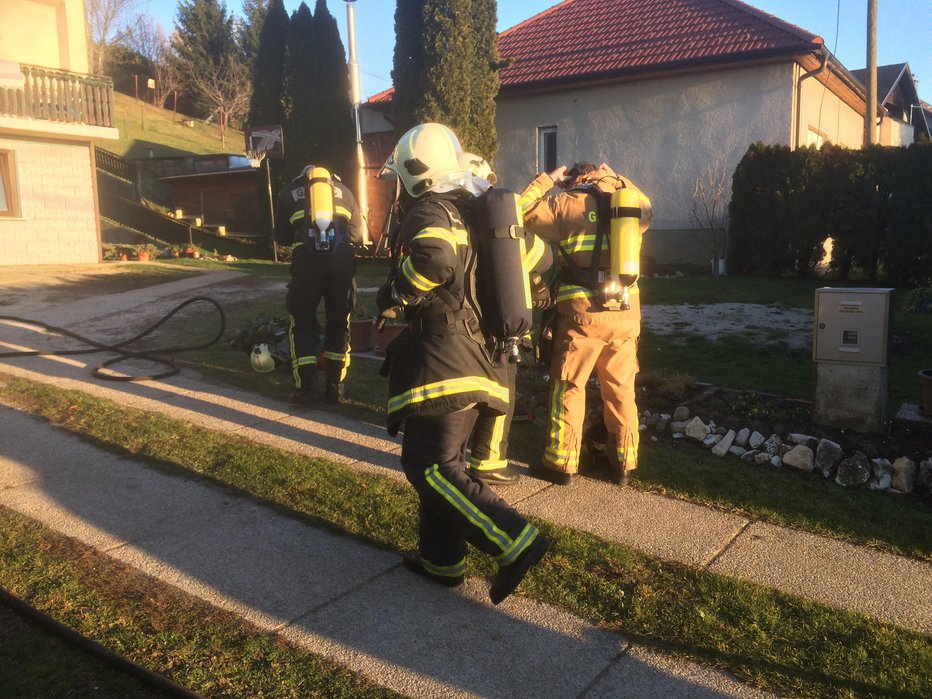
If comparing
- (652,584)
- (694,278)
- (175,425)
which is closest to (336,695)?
(652,584)

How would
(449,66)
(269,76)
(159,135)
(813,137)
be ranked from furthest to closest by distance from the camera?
(159,135), (269,76), (813,137), (449,66)

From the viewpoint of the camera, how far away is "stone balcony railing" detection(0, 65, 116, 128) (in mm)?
16625

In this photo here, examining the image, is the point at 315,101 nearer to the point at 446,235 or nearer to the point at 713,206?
the point at 713,206

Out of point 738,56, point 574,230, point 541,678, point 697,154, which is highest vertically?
point 738,56

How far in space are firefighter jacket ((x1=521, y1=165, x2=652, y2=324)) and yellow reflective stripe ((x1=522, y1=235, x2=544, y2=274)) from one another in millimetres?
653

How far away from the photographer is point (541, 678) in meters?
2.74

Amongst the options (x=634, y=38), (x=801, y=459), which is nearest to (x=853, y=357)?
(x=801, y=459)

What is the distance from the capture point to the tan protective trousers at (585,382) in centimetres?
446

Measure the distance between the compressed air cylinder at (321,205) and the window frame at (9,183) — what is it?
1371 cm

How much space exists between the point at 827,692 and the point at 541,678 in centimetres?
96

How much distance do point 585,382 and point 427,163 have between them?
1.69 m

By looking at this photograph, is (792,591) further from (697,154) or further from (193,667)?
(697,154)

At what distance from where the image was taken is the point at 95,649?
286cm

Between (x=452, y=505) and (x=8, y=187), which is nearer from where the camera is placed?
(x=452, y=505)
